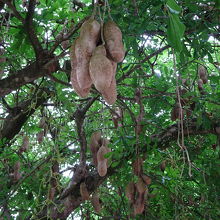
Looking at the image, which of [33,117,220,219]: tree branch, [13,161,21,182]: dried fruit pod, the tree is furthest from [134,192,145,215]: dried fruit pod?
[13,161,21,182]: dried fruit pod

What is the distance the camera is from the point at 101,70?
951 millimetres

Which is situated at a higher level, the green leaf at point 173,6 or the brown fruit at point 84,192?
the brown fruit at point 84,192

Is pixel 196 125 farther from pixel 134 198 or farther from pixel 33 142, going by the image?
pixel 33 142

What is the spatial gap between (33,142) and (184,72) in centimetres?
166

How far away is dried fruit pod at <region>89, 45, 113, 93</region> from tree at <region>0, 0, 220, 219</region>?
29.8 inches

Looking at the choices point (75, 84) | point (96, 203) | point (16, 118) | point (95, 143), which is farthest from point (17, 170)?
point (75, 84)

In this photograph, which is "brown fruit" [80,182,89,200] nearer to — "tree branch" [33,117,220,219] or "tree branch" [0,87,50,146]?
"tree branch" [33,117,220,219]

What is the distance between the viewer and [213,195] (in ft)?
9.83

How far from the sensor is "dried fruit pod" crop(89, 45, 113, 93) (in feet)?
3.13

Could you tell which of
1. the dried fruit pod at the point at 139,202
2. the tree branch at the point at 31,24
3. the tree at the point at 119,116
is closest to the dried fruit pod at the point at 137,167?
the tree at the point at 119,116

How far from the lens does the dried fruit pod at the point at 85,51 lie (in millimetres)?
1007

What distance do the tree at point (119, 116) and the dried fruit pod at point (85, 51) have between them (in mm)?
673

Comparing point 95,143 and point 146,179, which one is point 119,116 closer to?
point 95,143

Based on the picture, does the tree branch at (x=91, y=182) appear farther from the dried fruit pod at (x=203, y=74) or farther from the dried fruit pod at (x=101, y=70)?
the dried fruit pod at (x=101, y=70)
